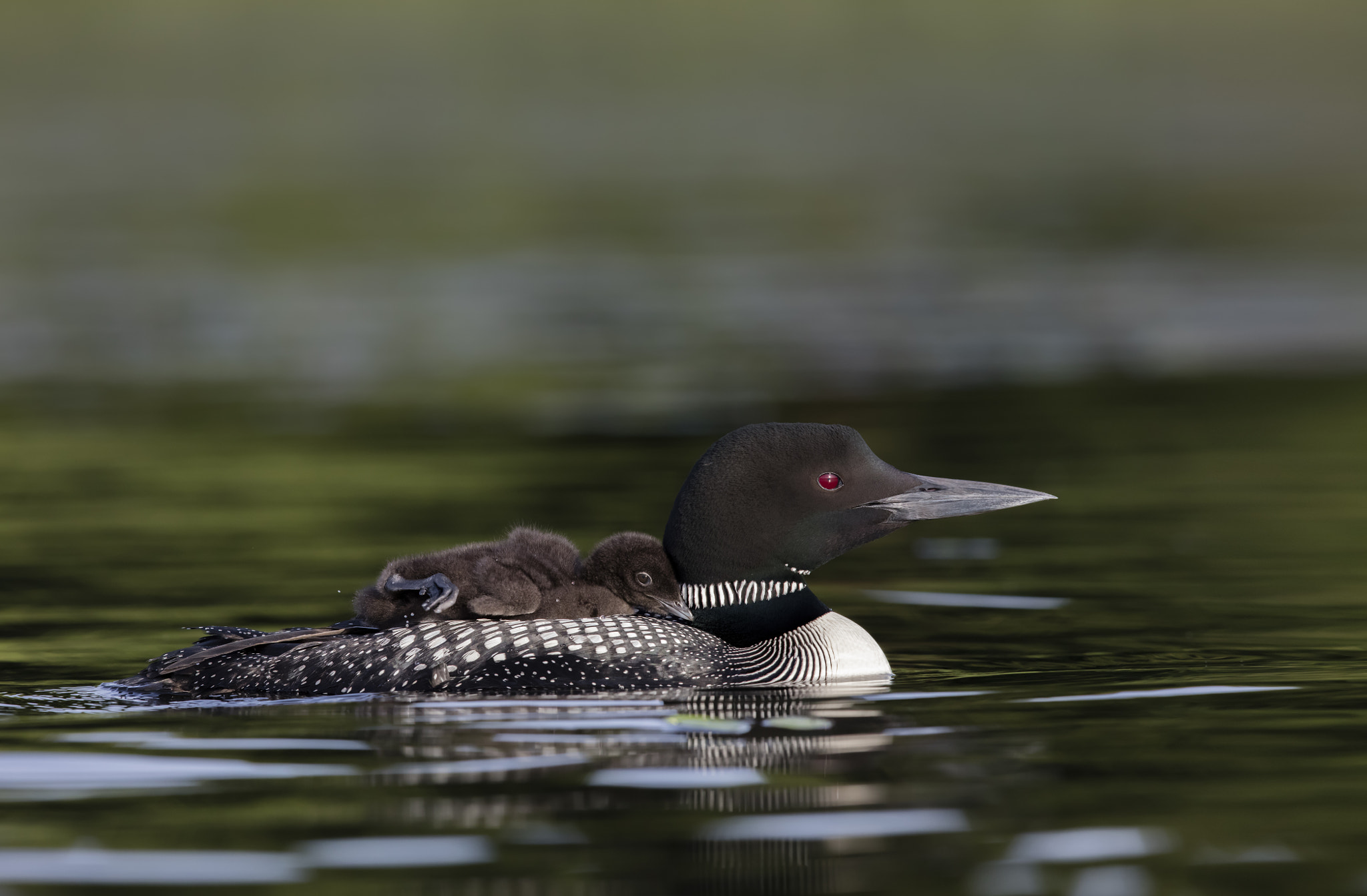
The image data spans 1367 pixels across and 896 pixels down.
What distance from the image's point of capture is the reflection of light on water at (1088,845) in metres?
4.41

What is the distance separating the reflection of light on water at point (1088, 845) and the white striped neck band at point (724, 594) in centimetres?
220

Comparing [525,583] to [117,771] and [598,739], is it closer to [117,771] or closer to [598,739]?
[598,739]

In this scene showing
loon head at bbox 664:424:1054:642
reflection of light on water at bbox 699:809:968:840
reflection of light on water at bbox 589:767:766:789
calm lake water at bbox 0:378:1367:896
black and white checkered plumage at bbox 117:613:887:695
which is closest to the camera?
calm lake water at bbox 0:378:1367:896

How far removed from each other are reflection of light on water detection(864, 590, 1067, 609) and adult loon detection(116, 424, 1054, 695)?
1260mm

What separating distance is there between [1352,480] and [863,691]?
5.19m

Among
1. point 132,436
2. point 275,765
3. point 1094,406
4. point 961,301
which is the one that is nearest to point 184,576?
point 275,765

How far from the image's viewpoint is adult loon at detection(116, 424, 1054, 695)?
6.24 metres

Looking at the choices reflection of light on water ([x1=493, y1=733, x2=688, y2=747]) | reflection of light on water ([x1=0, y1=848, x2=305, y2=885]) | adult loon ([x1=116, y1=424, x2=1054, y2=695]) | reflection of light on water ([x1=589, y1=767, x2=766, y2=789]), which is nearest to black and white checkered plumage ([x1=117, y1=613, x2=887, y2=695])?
adult loon ([x1=116, y1=424, x2=1054, y2=695])

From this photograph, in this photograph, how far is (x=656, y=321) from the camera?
18.2 metres

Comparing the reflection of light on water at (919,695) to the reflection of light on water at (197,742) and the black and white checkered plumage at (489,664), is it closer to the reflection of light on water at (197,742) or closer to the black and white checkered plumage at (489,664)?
the black and white checkered plumage at (489,664)

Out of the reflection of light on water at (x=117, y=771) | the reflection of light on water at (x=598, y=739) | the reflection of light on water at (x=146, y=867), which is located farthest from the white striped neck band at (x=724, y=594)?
the reflection of light on water at (x=146, y=867)

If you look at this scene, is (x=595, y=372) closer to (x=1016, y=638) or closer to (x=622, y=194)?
(x=1016, y=638)

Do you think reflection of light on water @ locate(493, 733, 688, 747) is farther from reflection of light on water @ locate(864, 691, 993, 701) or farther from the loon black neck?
the loon black neck

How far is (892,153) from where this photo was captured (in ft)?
123
